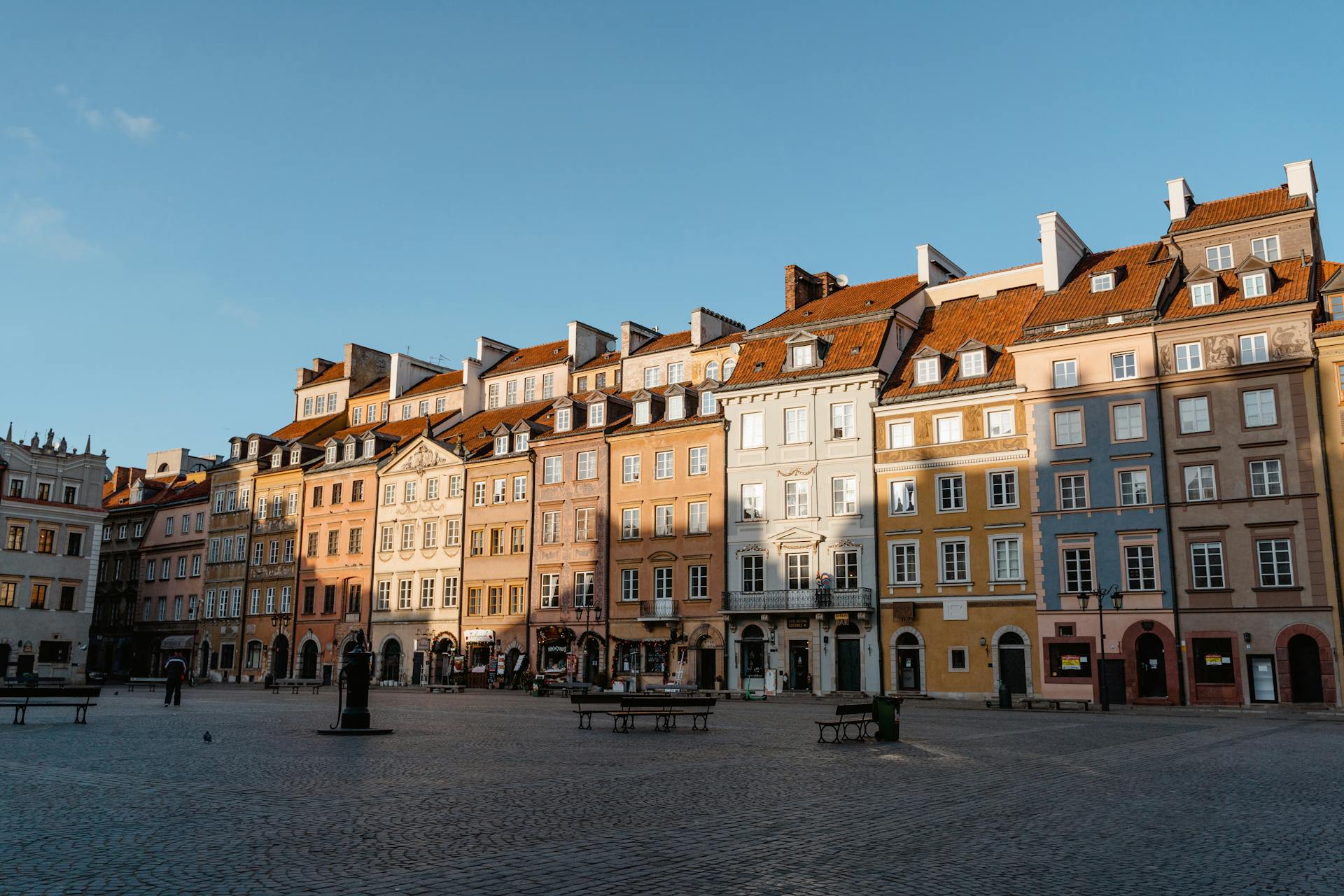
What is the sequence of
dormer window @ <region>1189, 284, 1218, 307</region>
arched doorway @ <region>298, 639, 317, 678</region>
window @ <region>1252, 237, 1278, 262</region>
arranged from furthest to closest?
1. arched doorway @ <region>298, 639, 317, 678</region>
2. window @ <region>1252, 237, 1278, 262</region>
3. dormer window @ <region>1189, 284, 1218, 307</region>

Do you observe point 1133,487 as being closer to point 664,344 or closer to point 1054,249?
point 1054,249

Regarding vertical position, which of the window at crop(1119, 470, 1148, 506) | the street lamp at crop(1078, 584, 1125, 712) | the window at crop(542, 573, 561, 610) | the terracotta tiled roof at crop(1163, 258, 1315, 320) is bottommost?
the street lamp at crop(1078, 584, 1125, 712)

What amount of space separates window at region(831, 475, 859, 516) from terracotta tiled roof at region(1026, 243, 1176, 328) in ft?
33.5

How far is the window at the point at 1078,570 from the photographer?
4372cm

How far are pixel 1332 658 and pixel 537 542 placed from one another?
37.2 m

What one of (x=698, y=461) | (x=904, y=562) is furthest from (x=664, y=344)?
(x=904, y=562)

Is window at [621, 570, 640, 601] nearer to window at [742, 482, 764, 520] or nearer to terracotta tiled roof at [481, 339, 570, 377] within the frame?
window at [742, 482, 764, 520]

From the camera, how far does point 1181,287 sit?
45.0 m

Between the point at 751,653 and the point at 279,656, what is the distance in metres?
34.6

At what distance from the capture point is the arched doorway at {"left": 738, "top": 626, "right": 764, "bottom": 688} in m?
51.6

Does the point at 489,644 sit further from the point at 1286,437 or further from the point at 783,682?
the point at 1286,437

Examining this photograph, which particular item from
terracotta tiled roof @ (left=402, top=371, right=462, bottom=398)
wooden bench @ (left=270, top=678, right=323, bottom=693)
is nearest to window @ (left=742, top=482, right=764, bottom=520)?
wooden bench @ (left=270, top=678, right=323, bottom=693)

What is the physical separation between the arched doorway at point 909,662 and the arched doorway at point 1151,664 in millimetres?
8739

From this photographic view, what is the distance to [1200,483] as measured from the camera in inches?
1647
